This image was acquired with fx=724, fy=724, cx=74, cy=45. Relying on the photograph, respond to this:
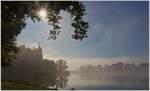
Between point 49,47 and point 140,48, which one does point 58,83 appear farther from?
point 140,48

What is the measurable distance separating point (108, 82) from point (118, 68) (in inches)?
7.1

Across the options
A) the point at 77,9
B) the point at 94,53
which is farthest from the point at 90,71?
the point at 77,9

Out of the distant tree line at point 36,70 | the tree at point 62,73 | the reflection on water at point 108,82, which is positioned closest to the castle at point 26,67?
the distant tree line at point 36,70

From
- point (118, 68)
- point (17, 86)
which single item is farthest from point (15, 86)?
point (118, 68)

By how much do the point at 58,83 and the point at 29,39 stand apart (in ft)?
1.60

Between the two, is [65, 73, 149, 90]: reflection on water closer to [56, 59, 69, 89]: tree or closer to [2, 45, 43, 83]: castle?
[56, 59, 69, 89]: tree

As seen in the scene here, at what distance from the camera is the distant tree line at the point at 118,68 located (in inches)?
260

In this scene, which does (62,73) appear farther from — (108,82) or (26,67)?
(108,82)

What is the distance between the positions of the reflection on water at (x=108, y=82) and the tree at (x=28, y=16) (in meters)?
0.37

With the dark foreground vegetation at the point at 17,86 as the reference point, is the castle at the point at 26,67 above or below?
above

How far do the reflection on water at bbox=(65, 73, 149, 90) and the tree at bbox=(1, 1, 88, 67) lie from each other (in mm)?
373

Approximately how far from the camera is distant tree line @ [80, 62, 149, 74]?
21.7 feet

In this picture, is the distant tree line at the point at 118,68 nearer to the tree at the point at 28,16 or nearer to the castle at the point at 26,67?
the tree at the point at 28,16

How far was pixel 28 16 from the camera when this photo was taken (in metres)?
6.67
